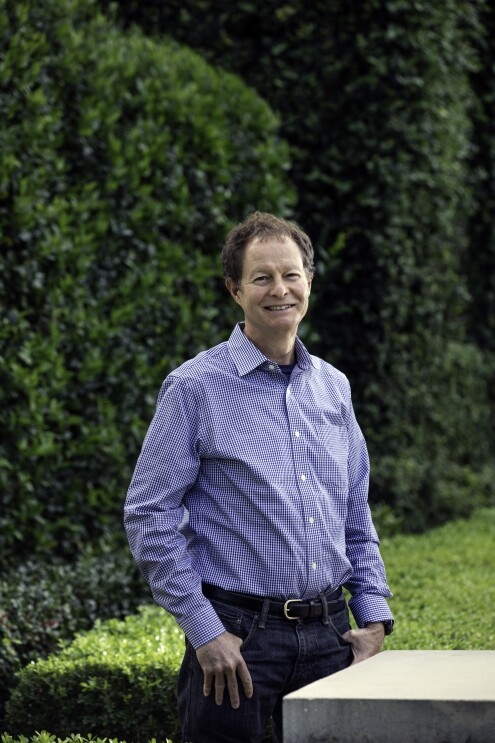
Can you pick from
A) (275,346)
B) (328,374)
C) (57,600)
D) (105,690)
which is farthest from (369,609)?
(57,600)

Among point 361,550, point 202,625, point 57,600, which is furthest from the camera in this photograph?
point 57,600

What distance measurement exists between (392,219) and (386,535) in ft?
7.79

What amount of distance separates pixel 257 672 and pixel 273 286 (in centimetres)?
108

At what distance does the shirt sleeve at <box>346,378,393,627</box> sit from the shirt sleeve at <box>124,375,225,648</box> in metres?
0.60

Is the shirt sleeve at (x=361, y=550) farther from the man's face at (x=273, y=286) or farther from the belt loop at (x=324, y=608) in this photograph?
the man's face at (x=273, y=286)

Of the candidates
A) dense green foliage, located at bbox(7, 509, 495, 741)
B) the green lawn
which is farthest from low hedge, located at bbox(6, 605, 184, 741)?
the green lawn

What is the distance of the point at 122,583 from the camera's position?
6059 mm

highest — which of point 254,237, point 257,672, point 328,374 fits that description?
point 254,237

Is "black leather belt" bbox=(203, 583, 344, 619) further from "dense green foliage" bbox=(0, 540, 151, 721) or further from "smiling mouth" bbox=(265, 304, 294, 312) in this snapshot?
"dense green foliage" bbox=(0, 540, 151, 721)

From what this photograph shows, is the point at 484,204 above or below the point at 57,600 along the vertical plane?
above

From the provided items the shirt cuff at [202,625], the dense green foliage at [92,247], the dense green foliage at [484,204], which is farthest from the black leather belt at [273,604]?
the dense green foliage at [484,204]

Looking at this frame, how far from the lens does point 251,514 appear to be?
10.7 ft

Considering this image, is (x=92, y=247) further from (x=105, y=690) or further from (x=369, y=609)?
(x=369, y=609)

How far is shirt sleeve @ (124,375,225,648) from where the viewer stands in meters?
3.14
